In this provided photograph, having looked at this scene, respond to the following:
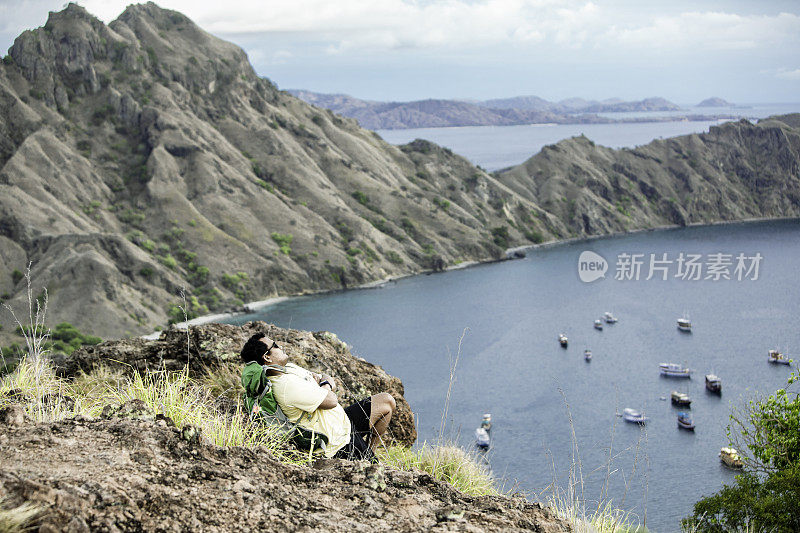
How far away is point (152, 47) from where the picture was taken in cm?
12269

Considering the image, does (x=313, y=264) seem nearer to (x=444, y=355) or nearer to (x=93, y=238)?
(x=93, y=238)

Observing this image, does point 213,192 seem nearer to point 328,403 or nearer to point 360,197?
point 360,197

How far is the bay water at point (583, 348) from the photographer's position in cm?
4103

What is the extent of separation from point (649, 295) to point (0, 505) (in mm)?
93194

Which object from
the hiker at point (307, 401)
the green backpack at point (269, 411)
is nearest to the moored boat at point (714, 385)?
the hiker at point (307, 401)

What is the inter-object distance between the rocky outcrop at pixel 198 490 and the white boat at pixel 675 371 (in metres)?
58.3

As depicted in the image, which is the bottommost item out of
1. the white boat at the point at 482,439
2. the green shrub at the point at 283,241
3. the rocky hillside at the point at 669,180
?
the white boat at the point at 482,439

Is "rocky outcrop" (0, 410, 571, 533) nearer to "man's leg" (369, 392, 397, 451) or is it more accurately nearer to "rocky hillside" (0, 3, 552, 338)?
"man's leg" (369, 392, 397, 451)

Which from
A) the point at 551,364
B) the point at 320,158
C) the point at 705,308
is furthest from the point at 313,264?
the point at 705,308

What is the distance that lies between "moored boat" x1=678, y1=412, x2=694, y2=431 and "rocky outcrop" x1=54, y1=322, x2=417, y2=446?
44.0m

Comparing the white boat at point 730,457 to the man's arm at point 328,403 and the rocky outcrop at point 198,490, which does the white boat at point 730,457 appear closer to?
the man's arm at point 328,403

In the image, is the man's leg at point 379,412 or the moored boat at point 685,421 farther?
the moored boat at point 685,421

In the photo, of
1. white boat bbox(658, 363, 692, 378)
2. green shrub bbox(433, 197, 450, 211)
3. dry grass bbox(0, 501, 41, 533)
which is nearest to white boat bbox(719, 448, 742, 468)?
white boat bbox(658, 363, 692, 378)

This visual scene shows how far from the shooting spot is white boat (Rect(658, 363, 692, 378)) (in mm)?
57491
